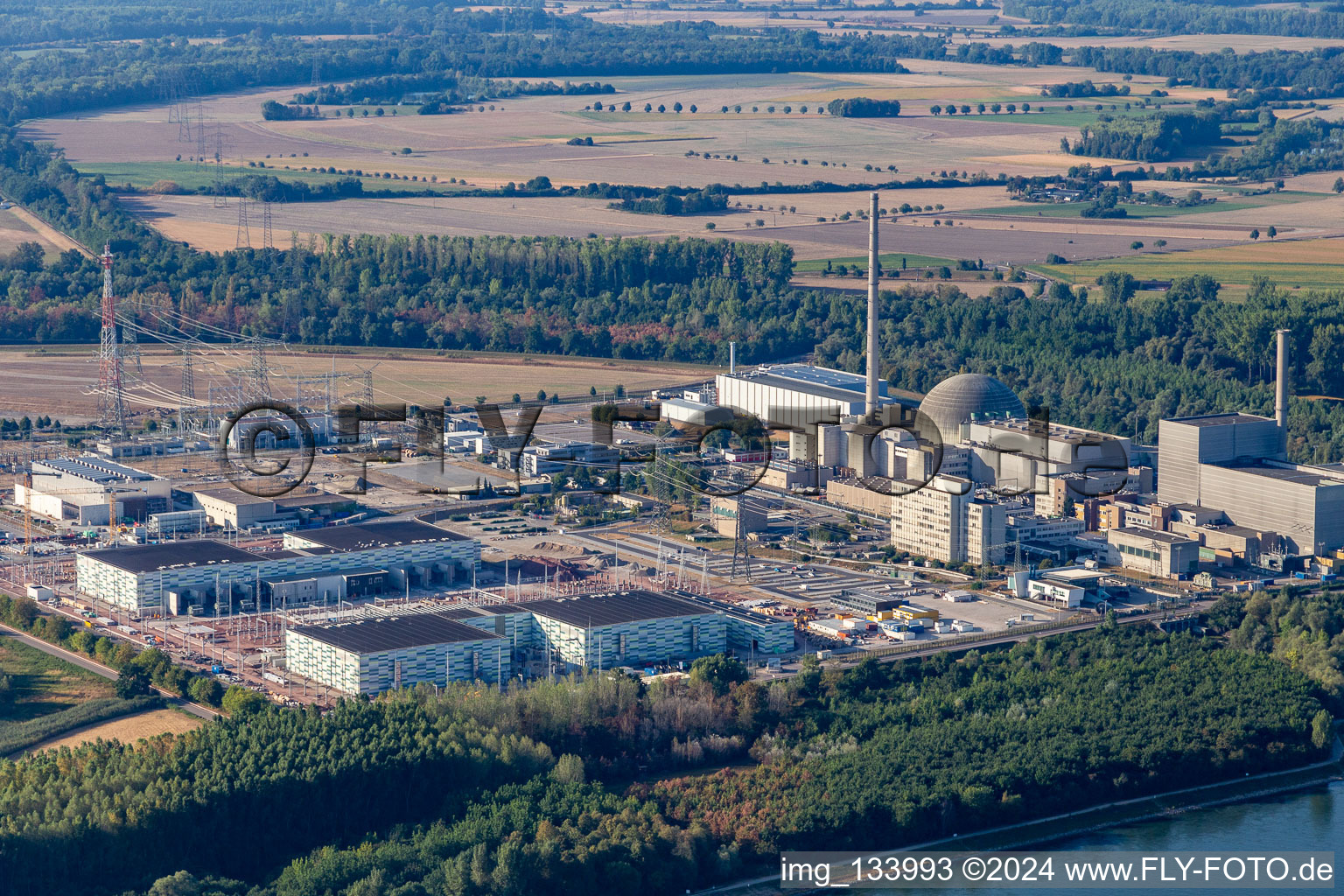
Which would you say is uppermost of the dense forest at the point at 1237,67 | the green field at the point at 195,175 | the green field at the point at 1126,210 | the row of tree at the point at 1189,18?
the row of tree at the point at 1189,18

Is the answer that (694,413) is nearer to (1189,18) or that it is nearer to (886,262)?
(886,262)

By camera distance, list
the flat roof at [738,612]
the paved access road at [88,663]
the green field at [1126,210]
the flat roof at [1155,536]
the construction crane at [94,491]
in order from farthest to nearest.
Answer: the green field at [1126,210]
the construction crane at [94,491]
the flat roof at [1155,536]
the flat roof at [738,612]
the paved access road at [88,663]

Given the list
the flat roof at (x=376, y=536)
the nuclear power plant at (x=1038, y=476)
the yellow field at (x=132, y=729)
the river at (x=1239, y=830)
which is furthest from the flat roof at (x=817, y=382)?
the yellow field at (x=132, y=729)

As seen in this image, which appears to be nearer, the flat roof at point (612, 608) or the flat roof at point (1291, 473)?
the flat roof at point (612, 608)

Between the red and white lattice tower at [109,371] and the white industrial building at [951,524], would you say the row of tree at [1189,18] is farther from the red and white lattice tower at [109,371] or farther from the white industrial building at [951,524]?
the white industrial building at [951,524]

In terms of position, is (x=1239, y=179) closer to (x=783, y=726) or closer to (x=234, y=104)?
(x=234, y=104)

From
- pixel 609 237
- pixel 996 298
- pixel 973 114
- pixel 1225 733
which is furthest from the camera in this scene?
pixel 973 114

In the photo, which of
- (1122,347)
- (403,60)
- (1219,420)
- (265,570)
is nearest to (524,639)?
(265,570)

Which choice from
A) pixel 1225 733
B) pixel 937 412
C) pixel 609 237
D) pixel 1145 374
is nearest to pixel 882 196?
pixel 609 237
